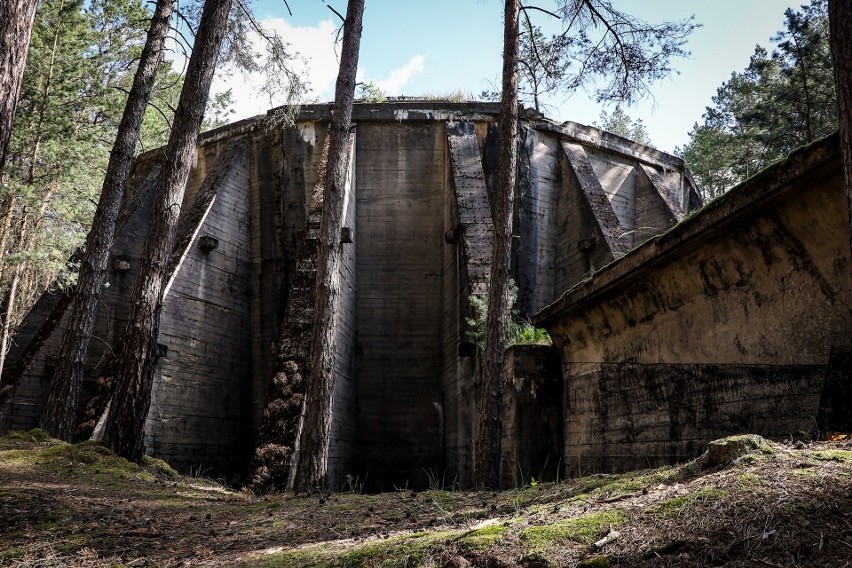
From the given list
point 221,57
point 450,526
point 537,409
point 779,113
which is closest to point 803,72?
point 779,113

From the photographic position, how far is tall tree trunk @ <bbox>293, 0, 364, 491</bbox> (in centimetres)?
823

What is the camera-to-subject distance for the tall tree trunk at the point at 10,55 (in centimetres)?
346

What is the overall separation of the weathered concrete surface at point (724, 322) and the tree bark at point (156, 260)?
6.05 metres

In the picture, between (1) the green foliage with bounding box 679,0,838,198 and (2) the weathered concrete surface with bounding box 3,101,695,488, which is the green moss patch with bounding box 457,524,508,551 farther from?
(1) the green foliage with bounding box 679,0,838,198

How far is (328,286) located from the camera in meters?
8.85

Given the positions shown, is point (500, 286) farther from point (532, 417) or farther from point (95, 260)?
point (95, 260)

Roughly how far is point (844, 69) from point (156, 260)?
862 centimetres

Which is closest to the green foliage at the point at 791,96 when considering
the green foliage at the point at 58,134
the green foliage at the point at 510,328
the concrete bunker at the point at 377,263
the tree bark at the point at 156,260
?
the concrete bunker at the point at 377,263

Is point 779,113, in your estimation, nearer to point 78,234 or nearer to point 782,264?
point 782,264

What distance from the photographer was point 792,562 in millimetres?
2301

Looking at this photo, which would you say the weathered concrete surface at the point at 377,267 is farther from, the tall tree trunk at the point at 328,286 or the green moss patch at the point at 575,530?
the green moss patch at the point at 575,530

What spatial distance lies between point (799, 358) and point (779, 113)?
16.3m

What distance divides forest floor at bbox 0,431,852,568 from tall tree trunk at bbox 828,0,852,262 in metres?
1.67

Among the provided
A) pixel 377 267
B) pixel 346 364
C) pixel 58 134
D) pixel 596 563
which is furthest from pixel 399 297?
pixel 596 563
